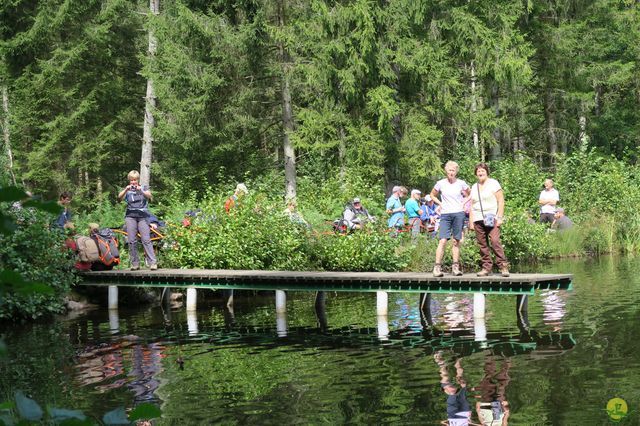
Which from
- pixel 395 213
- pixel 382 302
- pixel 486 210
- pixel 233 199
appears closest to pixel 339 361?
pixel 486 210

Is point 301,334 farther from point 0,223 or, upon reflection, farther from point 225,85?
point 225,85

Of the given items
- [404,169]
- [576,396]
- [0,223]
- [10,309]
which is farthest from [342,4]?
[0,223]

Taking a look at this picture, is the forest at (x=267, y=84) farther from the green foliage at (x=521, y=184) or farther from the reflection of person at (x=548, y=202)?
the reflection of person at (x=548, y=202)

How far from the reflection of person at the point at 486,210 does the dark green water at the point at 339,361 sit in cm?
96

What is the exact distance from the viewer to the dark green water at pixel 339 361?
8430 millimetres

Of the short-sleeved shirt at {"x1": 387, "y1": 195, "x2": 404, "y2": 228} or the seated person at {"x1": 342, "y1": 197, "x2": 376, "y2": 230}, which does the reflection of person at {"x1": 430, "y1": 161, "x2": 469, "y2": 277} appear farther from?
the short-sleeved shirt at {"x1": 387, "y1": 195, "x2": 404, "y2": 228}

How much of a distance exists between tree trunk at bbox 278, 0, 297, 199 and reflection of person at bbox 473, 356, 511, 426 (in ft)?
52.9

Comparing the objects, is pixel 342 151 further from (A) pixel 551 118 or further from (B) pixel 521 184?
(A) pixel 551 118

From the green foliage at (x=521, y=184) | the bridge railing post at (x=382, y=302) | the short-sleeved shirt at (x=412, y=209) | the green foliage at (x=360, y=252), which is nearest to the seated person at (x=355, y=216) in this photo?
the green foliage at (x=360, y=252)

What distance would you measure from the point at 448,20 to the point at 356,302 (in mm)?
14462

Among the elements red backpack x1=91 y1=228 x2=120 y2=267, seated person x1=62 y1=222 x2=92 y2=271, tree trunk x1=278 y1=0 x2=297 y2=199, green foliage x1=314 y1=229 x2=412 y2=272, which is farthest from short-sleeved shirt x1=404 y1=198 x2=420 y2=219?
seated person x1=62 y1=222 x2=92 y2=271

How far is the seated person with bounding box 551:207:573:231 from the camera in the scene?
2573 cm

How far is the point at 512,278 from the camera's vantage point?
44.4 feet

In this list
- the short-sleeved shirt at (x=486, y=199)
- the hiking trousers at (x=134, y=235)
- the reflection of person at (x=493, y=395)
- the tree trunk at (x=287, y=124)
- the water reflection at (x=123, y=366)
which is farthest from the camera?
the tree trunk at (x=287, y=124)
